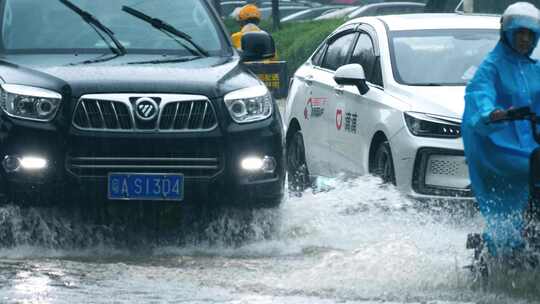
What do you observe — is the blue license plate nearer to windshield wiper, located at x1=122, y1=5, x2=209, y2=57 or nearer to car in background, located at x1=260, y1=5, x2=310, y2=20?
windshield wiper, located at x1=122, y1=5, x2=209, y2=57

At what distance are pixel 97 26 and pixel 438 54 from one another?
2.56m

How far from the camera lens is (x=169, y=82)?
30.9 ft

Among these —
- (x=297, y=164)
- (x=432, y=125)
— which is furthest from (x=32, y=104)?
(x=297, y=164)

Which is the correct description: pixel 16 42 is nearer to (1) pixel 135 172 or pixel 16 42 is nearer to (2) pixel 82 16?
(2) pixel 82 16

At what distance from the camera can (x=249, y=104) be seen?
9.61 metres

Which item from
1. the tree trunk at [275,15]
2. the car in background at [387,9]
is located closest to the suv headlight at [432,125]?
the tree trunk at [275,15]

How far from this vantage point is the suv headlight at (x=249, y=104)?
373 inches

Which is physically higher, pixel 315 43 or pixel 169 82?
pixel 169 82

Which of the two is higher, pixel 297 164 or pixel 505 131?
pixel 505 131

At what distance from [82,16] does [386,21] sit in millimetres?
2668

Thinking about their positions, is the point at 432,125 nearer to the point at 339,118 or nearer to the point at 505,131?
the point at 339,118

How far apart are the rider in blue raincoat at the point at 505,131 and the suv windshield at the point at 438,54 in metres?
3.36

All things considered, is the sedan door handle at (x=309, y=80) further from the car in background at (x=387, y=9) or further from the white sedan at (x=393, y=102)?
the car in background at (x=387, y=9)

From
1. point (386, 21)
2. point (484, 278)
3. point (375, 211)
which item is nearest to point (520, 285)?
point (484, 278)
